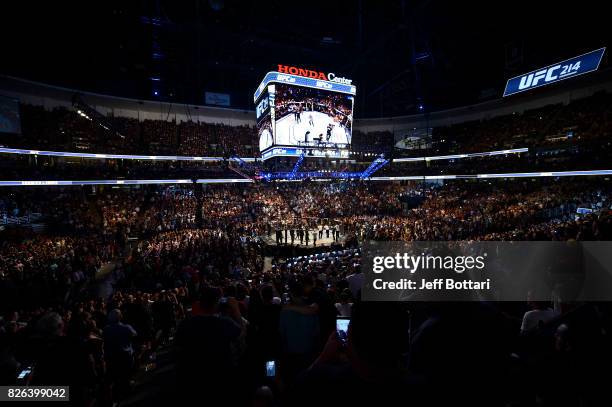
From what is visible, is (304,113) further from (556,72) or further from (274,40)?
(556,72)

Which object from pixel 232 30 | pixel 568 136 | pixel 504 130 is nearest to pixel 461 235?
pixel 568 136

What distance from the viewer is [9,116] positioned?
23312 millimetres

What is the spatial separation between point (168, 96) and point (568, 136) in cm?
4380

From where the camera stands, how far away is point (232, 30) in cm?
2969

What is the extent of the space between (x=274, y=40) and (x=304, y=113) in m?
8.90

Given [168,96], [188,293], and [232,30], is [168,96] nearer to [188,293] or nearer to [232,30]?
[232,30]

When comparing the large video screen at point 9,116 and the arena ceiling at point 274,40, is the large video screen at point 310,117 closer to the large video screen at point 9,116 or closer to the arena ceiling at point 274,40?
the arena ceiling at point 274,40

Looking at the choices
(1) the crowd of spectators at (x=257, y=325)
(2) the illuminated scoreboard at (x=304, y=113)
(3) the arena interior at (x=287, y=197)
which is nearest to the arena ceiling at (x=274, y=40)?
(3) the arena interior at (x=287, y=197)

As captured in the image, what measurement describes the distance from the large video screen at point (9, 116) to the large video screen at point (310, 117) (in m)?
20.7

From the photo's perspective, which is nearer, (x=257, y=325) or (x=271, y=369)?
(x=271, y=369)

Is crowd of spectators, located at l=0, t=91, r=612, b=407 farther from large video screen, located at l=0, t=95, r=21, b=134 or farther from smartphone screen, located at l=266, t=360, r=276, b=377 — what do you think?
large video screen, located at l=0, t=95, r=21, b=134

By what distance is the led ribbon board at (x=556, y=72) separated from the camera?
2641 cm

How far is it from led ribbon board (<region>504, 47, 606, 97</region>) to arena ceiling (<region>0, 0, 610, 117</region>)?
3.38ft

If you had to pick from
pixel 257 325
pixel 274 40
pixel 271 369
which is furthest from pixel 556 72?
pixel 271 369
